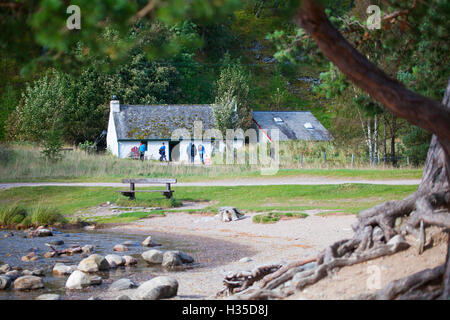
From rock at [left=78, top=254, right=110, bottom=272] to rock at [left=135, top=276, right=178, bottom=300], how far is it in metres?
3.46

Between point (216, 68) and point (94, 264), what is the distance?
77.1 meters

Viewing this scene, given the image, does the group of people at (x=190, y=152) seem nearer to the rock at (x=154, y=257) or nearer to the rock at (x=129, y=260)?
the rock at (x=154, y=257)

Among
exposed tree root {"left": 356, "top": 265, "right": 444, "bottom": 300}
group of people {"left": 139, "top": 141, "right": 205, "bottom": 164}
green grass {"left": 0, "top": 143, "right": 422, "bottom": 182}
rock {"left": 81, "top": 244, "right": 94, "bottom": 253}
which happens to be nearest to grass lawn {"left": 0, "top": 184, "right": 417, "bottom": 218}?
green grass {"left": 0, "top": 143, "right": 422, "bottom": 182}

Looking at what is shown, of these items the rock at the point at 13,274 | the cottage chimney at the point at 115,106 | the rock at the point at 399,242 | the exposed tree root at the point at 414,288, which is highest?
the cottage chimney at the point at 115,106

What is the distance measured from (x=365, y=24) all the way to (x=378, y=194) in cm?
1451

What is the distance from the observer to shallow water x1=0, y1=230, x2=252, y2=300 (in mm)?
11316

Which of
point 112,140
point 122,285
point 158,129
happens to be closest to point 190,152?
point 158,129

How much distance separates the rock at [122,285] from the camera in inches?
432

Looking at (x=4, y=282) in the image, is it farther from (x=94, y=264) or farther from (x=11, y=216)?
(x=11, y=216)

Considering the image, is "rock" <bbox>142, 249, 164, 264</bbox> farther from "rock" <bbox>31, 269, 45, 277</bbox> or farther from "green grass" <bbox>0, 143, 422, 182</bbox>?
"green grass" <bbox>0, 143, 422, 182</bbox>

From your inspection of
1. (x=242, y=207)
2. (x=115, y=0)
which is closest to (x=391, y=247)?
(x=115, y=0)

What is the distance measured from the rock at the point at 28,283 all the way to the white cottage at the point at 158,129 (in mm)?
38261

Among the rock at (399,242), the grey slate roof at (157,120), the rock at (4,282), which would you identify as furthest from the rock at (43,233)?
the grey slate roof at (157,120)
